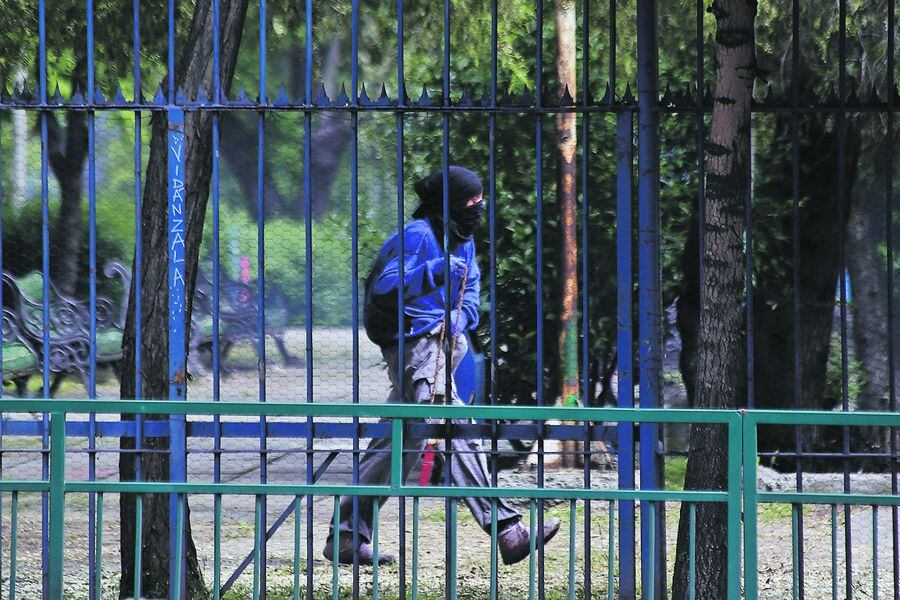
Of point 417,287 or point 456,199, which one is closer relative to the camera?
point 417,287

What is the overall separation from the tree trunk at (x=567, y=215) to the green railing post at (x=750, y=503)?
5.16 metres

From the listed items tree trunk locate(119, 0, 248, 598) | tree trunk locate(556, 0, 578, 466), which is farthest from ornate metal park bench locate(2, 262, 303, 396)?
tree trunk locate(119, 0, 248, 598)

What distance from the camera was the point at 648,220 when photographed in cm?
527

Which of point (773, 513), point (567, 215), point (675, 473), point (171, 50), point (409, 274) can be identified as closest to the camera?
point (171, 50)

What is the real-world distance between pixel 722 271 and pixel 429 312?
1746 millimetres

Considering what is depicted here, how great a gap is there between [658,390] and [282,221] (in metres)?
6.91

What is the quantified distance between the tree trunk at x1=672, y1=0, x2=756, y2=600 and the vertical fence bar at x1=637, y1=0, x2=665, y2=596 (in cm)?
30

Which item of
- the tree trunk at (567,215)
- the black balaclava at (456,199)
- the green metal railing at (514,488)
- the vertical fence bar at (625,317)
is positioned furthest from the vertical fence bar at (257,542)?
the tree trunk at (567,215)

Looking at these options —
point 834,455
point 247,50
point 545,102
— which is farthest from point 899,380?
point 247,50

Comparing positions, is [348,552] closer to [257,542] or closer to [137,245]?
[257,542]

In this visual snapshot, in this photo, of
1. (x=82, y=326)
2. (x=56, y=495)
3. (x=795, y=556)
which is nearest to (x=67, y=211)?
(x=82, y=326)

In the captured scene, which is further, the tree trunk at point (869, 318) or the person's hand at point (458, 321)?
the tree trunk at point (869, 318)

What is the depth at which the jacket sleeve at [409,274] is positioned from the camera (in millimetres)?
6051

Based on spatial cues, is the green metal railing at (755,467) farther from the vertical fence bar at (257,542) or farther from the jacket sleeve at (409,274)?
the jacket sleeve at (409,274)
